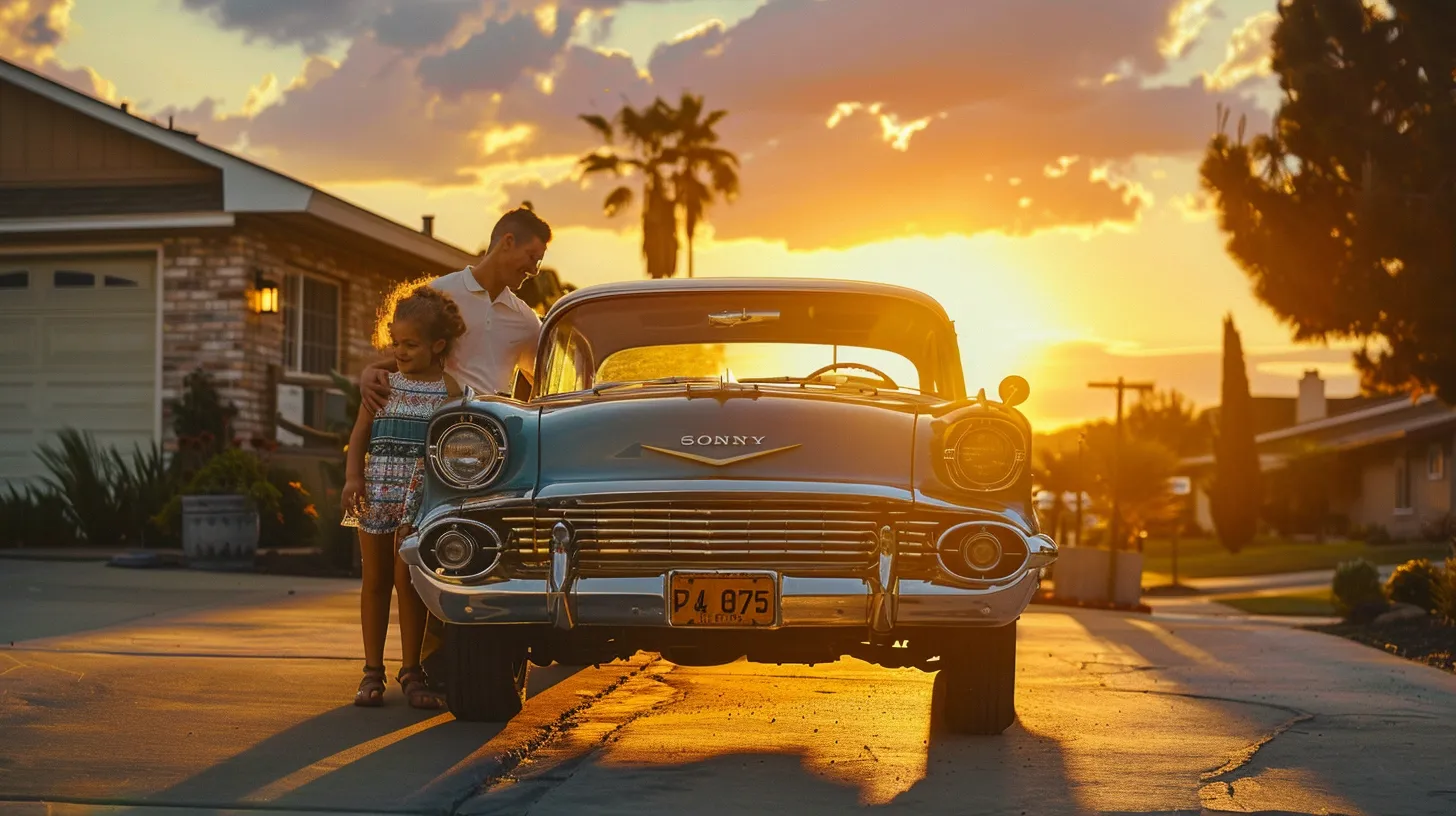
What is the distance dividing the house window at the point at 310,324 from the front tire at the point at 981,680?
44.9ft

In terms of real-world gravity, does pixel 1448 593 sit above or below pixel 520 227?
below

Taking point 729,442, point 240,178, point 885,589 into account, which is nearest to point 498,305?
point 729,442

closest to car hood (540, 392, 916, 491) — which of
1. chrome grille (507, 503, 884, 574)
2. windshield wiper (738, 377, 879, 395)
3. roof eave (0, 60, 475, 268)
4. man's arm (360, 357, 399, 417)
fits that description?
chrome grille (507, 503, 884, 574)

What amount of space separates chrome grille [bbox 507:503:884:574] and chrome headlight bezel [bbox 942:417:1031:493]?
33cm

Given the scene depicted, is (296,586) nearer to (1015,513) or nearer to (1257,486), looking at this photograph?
(1015,513)

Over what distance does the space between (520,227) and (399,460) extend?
3.55 ft

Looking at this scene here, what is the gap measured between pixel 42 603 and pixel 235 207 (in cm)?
790

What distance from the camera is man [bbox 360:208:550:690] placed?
6262mm

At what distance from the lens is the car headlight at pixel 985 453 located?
5129mm

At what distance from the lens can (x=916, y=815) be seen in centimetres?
429

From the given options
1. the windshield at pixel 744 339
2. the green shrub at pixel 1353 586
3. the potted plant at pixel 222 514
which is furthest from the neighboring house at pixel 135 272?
the windshield at pixel 744 339

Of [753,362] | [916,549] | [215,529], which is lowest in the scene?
[215,529]

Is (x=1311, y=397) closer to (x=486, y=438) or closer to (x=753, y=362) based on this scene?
(x=753, y=362)

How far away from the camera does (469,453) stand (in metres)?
5.21
